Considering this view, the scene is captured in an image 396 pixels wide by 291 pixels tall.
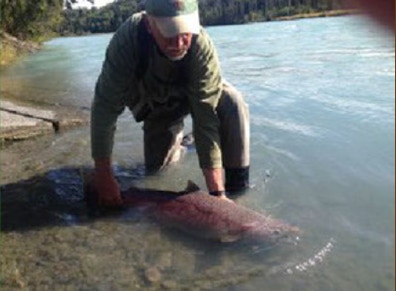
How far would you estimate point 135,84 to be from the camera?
421cm

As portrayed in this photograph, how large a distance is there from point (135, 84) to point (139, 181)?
95cm

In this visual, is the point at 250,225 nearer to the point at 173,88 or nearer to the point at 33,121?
the point at 173,88

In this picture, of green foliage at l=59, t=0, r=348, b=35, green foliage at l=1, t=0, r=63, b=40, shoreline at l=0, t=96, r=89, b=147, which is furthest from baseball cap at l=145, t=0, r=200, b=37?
green foliage at l=1, t=0, r=63, b=40

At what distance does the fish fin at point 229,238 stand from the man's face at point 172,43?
1.20m

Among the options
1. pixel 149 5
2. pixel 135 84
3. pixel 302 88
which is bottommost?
pixel 302 88

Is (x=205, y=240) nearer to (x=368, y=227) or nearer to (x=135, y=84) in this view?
(x=368, y=227)

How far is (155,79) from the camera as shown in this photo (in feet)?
13.7

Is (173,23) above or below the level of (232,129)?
above

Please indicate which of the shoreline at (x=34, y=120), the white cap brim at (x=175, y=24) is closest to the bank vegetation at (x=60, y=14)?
the white cap brim at (x=175, y=24)

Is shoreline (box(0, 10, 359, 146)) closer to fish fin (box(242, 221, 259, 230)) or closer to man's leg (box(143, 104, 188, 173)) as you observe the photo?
man's leg (box(143, 104, 188, 173))

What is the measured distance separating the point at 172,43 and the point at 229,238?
4.11 ft

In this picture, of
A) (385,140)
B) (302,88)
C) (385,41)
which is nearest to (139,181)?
(385,140)

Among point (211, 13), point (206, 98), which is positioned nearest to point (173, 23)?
point (206, 98)

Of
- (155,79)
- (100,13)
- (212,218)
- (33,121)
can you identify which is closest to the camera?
(212,218)
